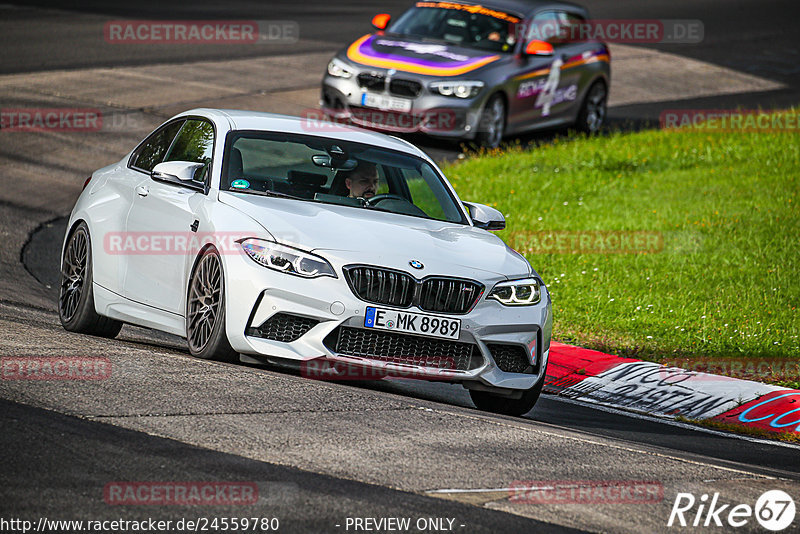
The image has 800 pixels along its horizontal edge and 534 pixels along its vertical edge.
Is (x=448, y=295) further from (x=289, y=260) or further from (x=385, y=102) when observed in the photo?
(x=385, y=102)

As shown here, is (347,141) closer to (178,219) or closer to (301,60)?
(178,219)

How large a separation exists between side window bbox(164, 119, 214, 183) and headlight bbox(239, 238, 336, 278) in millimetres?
1248

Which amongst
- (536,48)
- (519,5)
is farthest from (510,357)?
(519,5)

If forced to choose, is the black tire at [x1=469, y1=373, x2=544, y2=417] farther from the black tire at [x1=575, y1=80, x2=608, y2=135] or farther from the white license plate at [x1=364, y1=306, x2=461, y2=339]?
the black tire at [x1=575, y1=80, x2=608, y2=135]

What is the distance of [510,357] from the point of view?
7992mm

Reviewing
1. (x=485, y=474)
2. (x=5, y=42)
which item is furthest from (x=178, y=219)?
(x=5, y=42)

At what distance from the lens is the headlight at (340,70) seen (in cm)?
1759

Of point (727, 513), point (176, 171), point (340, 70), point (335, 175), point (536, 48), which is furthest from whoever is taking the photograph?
point (536, 48)

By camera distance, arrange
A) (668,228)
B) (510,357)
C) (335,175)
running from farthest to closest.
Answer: (668,228) < (335,175) < (510,357)

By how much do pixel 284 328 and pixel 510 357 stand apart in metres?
1.45

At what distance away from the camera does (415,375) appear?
762 cm

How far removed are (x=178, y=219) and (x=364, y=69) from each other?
31.2 ft

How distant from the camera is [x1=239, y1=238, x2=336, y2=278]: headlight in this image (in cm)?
746

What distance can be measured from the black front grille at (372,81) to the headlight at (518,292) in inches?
375
